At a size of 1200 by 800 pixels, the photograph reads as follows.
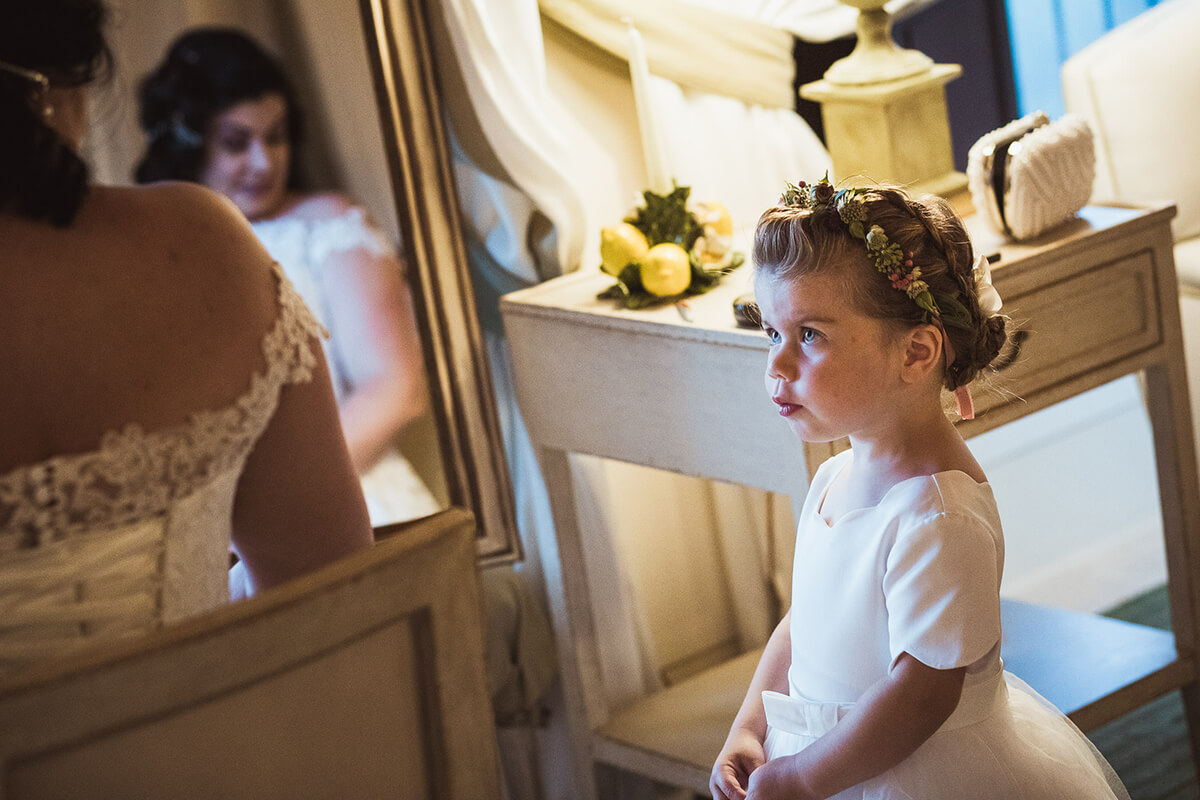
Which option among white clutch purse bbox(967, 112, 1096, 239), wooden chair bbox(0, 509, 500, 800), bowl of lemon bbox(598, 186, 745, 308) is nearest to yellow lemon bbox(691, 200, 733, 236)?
bowl of lemon bbox(598, 186, 745, 308)

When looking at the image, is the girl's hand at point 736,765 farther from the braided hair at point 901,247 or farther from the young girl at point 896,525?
the braided hair at point 901,247

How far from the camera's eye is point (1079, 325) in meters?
1.68

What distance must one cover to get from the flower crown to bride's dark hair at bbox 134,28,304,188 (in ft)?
4.51

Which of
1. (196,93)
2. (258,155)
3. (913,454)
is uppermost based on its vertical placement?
(196,93)

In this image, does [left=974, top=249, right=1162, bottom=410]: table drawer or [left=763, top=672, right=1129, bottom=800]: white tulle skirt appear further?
[left=974, top=249, right=1162, bottom=410]: table drawer

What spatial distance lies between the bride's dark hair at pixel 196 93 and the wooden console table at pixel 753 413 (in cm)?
71

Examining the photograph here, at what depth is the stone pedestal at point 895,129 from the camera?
1.92 metres

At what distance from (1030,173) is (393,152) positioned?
925 mm

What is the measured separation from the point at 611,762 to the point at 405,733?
1.20 m

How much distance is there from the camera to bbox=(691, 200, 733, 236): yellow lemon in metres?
1.78

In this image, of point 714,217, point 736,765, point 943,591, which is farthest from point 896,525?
point 714,217

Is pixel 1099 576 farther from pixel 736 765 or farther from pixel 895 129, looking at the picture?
pixel 736 765

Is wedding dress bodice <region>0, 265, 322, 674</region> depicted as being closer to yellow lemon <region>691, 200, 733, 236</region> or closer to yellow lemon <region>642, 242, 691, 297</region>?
yellow lemon <region>642, 242, 691, 297</region>

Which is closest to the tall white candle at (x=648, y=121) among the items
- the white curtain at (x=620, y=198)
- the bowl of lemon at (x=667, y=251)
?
the bowl of lemon at (x=667, y=251)
